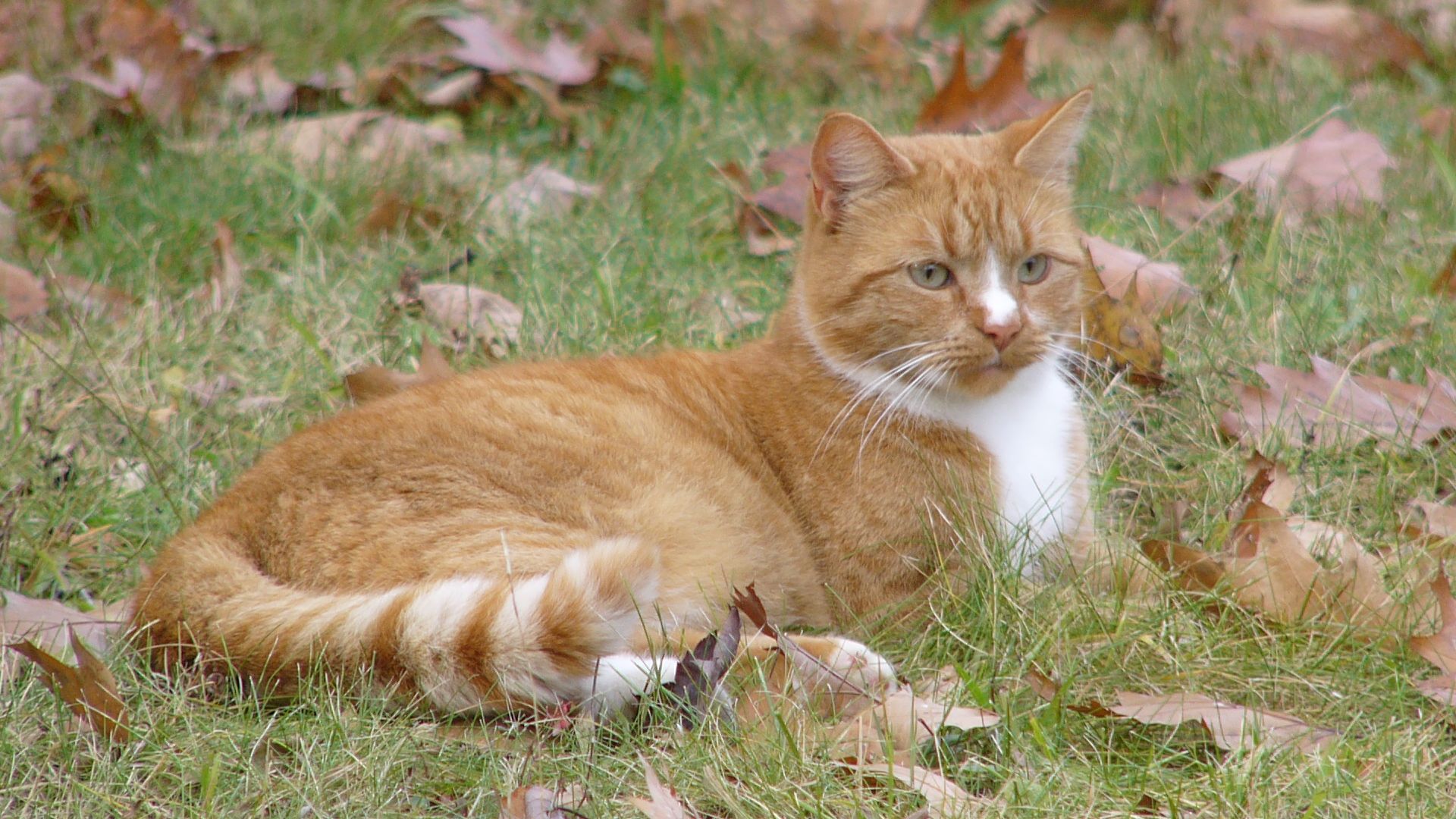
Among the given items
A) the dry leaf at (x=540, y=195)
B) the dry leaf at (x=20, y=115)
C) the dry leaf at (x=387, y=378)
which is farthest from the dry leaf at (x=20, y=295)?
the dry leaf at (x=540, y=195)

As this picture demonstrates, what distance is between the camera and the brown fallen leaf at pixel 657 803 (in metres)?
2.10

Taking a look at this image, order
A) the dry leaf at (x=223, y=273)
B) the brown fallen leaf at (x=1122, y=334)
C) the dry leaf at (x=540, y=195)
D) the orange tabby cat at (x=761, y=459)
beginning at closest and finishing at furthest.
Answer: the orange tabby cat at (x=761, y=459), the brown fallen leaf at (x=1122, y=334), the dry leaf at (x=223, y=273), the dry leaf at (x=540, y=195)

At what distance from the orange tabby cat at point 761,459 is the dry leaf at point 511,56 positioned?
221 centimetres

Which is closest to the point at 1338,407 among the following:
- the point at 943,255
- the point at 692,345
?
the point at 943,255

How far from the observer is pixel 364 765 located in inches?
89.3

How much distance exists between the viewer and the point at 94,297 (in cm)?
395

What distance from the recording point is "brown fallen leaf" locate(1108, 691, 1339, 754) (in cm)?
229

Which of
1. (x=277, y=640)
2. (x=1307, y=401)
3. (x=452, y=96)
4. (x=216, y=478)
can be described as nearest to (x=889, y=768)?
(x=277, y=640)

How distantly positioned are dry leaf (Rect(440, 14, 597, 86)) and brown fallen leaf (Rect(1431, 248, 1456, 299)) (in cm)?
291

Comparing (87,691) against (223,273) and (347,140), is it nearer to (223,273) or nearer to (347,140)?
(223,273)

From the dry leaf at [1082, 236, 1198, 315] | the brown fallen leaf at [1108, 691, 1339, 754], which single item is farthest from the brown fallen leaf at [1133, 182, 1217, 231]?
the brown fallen leaf at [1108, 691, 1339, 754]

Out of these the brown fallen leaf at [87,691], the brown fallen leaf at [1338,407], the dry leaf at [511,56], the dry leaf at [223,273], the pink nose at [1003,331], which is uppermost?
the dry leaf at [511,56]

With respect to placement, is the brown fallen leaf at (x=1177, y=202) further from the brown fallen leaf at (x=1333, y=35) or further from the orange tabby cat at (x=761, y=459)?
the brown fallen leaf at (x=1333, y=35)

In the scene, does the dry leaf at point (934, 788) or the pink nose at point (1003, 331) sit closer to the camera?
the dry leaf at point (934, 788)
